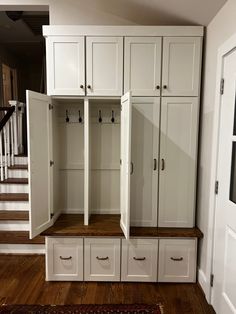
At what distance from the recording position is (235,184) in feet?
5.84

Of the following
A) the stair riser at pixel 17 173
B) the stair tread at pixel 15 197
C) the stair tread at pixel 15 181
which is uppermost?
the stair riser at pixel 17 173

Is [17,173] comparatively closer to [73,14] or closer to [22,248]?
[22,248]

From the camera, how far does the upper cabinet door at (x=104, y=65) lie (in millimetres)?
2373

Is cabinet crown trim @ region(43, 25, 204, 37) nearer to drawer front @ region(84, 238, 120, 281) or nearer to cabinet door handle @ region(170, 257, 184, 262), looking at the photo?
drawer front @ region(84, 238, 120, 281)

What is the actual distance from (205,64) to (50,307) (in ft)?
8.50

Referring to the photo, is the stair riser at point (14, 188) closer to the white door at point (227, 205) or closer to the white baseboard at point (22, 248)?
the white baseboard at point (22, 248)

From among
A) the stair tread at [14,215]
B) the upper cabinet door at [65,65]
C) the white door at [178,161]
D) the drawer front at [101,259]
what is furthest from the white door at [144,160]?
the stair tread at [14,215]

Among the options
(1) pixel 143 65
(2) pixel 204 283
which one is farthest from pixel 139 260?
(1) pixel 143 65

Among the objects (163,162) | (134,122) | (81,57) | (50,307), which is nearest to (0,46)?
(81,57)

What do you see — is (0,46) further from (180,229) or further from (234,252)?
(234,252)

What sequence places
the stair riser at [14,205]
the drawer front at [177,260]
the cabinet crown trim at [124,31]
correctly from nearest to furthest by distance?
the cabinet crown trim at [124,31], the drawer front at [177,260], the stair riser at [14,205]

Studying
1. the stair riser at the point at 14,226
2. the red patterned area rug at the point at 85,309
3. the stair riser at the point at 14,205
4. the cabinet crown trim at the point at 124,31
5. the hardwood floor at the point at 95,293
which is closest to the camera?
the red patterned area rug at the point at 85,309

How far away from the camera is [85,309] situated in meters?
2.08

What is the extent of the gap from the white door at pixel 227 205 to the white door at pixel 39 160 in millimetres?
1586
